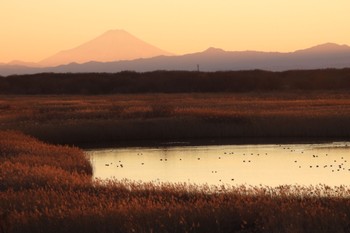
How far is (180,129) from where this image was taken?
4441cm

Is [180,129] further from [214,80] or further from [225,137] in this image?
[214,80]

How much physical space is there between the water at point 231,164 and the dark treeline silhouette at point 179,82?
78.6 metres

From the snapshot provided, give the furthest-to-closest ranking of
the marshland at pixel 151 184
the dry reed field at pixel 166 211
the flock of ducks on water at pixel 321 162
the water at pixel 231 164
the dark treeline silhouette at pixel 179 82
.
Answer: the dark treeline silhouette at pixel 179 82 < the flock of ducks on water at pixel 321 162 < the water at pixel 231 164 < the marshland at pixel 151 184 < the dry reed field at pixel 166 211

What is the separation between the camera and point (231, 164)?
32.6 metres

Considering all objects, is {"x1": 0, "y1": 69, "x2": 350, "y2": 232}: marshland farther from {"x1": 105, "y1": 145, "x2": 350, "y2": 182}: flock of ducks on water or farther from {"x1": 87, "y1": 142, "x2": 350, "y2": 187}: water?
{"x1": 87, "y1": 142, "x2": 350, "y2": 187}: water

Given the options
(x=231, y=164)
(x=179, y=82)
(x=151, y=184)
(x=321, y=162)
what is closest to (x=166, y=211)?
(x=151, y=184)

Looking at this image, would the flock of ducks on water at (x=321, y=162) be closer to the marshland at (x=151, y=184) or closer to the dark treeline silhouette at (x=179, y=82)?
the marshland at (x=151, y=184)

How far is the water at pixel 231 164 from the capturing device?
91.0ft

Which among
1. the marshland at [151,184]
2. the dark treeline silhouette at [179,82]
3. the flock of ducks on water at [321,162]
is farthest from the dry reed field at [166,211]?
the dark treeline silhouette at [179,82]

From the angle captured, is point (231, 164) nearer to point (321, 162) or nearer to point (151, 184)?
point (321, 162)

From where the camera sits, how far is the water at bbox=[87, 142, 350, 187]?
2773 centimetres

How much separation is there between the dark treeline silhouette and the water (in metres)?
78.6

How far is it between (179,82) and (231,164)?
87999 mm

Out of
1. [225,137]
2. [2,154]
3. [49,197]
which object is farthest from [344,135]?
[49,197]
